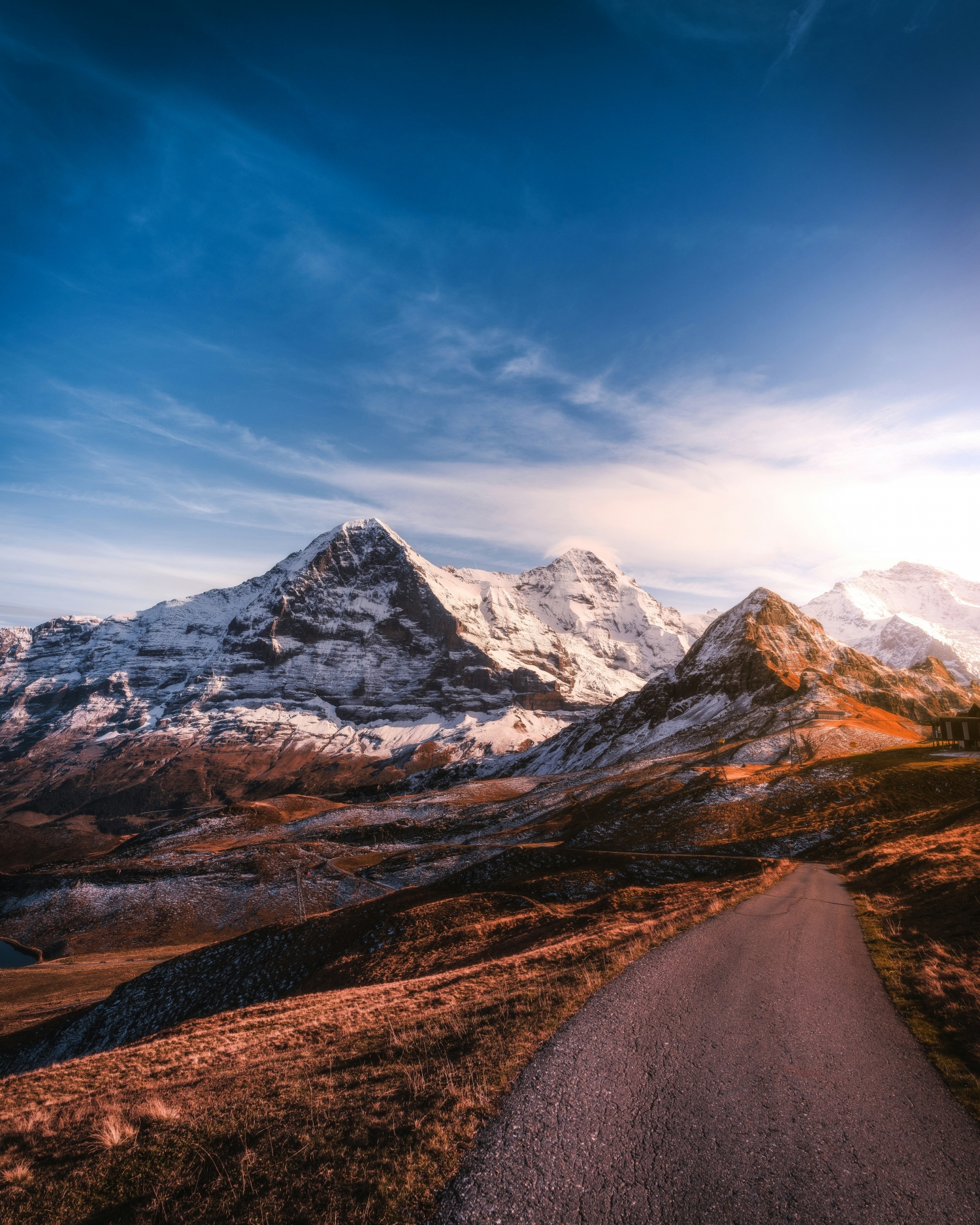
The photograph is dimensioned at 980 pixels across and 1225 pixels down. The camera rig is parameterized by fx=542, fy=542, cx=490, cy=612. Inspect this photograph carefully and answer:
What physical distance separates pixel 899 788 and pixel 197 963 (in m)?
56.6

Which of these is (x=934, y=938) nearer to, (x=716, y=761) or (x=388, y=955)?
(x=388, y=955)

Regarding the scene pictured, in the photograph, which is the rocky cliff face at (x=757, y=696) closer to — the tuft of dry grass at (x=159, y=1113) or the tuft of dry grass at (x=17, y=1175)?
the tuft of dry grass at (x=159, y=1113)

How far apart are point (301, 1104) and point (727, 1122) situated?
274 inches

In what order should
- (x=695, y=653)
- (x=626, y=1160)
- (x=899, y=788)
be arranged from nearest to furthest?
(x=626, y=1160) < (x=899, y=788) < (x=695, y=653)

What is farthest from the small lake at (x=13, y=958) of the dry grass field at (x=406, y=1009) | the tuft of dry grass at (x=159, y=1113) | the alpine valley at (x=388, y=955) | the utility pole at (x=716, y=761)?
the utility pole at (x=716, y=761)

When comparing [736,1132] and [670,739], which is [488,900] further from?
[670,739]

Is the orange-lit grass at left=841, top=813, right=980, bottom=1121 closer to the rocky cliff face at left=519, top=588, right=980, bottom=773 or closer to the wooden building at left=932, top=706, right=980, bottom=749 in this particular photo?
the wooden building at left=932, top=706, right=980, bottom=749

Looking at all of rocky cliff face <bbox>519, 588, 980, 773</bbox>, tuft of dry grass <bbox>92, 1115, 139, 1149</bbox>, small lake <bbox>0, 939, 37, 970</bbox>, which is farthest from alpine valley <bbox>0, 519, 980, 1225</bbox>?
rocky cliff face <bbox>519, 588, 980, 773</bbox>

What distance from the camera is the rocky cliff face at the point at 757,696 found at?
102750mm

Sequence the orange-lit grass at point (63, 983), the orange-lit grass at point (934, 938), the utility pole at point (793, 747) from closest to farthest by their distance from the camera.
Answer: the orange-lit grass at point (934, 938) < the orange-lit grass at point (63, 983) < the utility pole at point (793, 747)

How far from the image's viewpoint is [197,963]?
34.3 meters

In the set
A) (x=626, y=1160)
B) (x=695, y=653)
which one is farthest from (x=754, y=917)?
(x=695, y=653)

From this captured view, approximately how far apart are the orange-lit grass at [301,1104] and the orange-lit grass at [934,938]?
667 centimetres

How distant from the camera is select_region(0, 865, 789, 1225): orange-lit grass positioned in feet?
22.5
